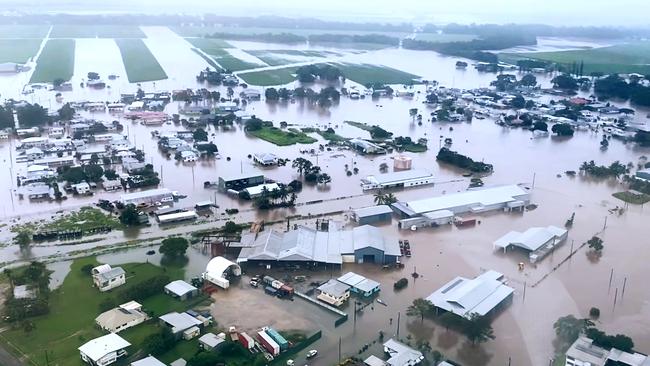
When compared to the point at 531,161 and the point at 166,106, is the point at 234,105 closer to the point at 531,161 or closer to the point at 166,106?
the point at 166,106

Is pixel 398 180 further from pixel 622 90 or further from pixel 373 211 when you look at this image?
pixel 622 90

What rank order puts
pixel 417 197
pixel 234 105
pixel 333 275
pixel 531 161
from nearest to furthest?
pixel 333 275 → pixel 417 197 → pixel 531 161 → pixel 234 105

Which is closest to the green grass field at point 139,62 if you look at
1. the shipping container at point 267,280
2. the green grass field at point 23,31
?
the green grass field at point 23,31

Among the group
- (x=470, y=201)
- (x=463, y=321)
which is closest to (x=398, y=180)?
(x=470, y=201)

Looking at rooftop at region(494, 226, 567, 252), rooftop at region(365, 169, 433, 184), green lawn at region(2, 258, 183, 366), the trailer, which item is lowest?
green lawn at region(2, 258, 183, 366)

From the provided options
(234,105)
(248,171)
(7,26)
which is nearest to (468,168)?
(248,171)

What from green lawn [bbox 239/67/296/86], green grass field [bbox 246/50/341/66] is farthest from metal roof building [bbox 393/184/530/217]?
green grass field [bbox 246/50/341/66]

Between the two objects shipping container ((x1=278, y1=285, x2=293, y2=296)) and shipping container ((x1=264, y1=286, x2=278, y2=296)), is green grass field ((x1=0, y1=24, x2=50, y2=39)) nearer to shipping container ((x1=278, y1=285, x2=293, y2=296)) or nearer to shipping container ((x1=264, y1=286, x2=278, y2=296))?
shipping container ((x1=264, y1=286, x2=278, y2=296))
